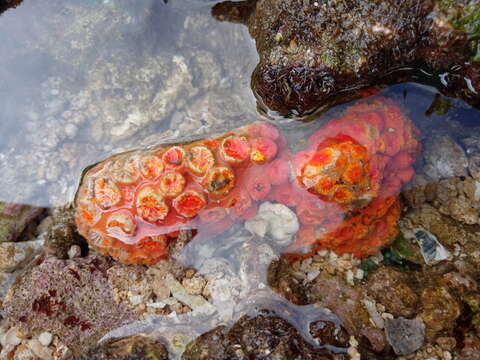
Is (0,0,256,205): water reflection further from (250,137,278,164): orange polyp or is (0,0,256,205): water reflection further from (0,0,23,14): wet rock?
(250,137,278,164): orange polyp

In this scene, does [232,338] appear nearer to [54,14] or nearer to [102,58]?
[102,58]

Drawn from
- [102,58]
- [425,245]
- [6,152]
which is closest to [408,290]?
[425,245]

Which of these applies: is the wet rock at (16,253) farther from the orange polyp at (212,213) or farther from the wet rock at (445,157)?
the wet rock at (445,157)

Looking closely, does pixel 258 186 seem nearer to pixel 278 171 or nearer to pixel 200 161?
pixel 278 171

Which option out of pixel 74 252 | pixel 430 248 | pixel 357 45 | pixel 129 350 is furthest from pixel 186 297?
pixel 357 45

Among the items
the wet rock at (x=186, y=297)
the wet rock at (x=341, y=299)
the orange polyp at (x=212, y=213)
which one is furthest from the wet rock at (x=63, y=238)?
the wet rock at (x=341, y=299)

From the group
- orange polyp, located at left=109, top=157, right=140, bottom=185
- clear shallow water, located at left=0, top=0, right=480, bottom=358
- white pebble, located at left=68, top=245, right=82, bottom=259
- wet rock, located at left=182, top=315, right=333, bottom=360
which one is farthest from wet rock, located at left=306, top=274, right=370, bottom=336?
white pebble, located at left=68, top=245, right=82, bottom=259
